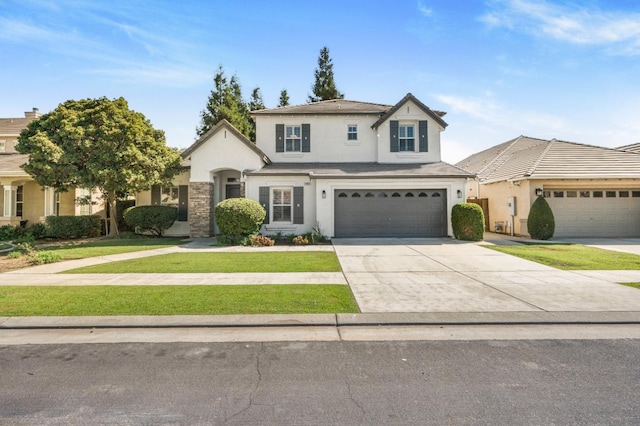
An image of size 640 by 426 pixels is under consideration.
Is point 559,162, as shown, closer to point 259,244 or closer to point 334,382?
point 259,244

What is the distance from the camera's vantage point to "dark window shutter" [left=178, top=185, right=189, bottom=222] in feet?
63.2

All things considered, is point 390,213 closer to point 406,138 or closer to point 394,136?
point 394,136

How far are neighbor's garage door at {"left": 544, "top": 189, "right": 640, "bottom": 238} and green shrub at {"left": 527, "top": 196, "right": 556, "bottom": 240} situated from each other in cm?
136

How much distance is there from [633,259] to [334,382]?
12.4 metres

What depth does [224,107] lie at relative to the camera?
28.5 m

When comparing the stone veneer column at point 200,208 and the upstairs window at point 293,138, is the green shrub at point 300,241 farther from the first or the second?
the upstairs window at point 293,138

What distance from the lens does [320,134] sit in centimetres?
1944

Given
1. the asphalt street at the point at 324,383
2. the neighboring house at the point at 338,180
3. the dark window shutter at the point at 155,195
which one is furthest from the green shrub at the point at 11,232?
the asphalt street at the point at 324,383

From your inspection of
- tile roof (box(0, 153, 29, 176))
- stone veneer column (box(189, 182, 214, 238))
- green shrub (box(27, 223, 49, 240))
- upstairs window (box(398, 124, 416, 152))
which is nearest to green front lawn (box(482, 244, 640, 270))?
upstairs window (box(398, 124, 416, 152))

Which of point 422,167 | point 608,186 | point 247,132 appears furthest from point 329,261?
point 247,132

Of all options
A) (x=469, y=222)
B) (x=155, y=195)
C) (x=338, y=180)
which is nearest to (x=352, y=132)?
(x=338, y=180)

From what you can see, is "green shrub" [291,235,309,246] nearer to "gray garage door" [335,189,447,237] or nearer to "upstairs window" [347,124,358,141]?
"gray garage door" [335,189,447,237]

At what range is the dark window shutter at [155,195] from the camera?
756 inches

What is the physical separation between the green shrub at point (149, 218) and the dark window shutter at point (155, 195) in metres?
1.28
